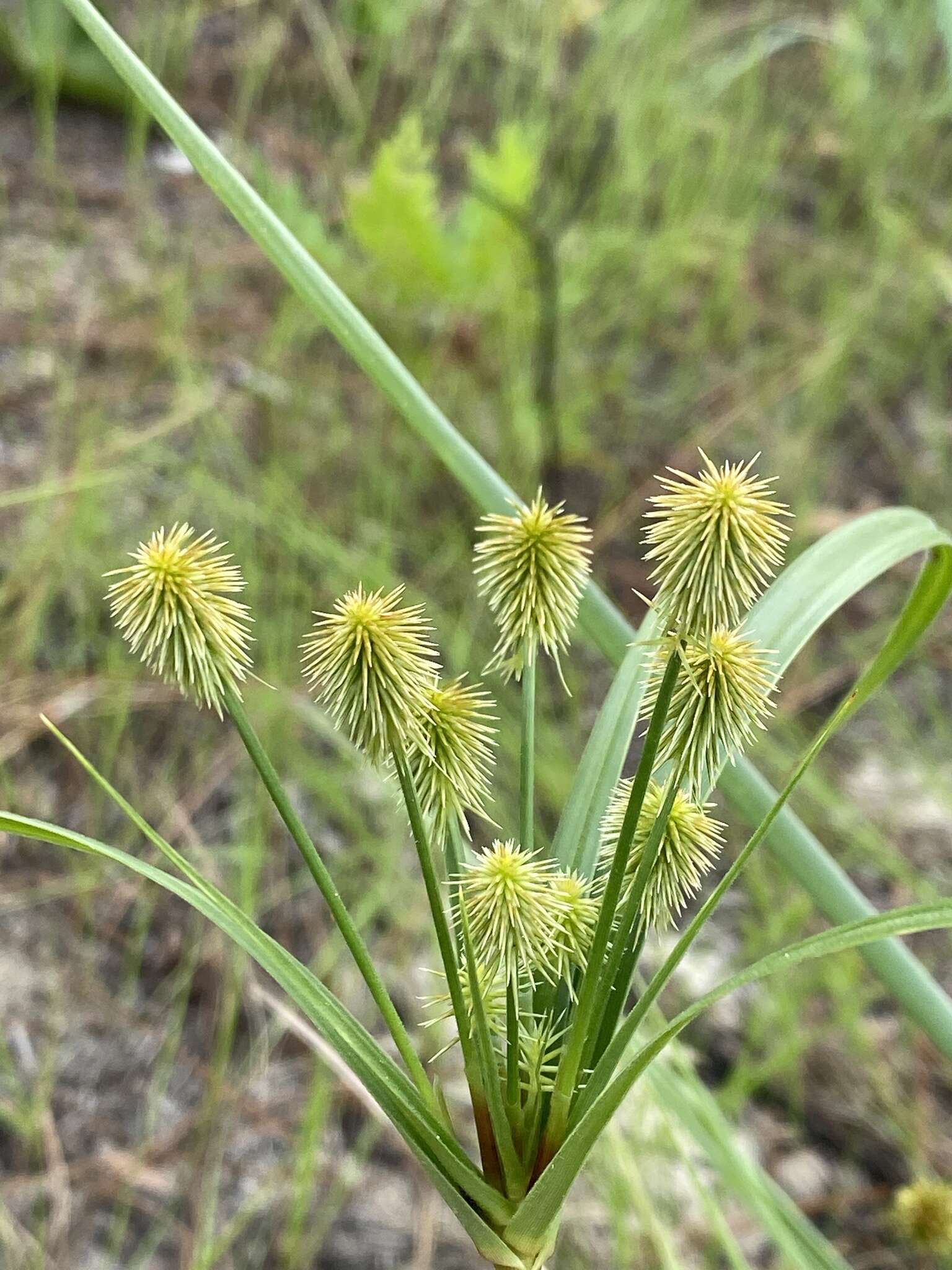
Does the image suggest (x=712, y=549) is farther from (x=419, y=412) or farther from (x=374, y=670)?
(x=419, y=412)

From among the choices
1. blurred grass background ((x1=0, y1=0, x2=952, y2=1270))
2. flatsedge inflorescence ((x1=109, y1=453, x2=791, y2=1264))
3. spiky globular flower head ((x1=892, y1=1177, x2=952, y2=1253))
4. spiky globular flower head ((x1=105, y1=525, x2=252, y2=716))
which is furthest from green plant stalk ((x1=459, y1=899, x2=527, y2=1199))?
spiky globular flower head ((x1=892, y1=1177, x2=952, y2=1253))

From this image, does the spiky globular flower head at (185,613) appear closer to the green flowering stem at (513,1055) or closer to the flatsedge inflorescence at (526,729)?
the flatsedge inflorescence at (526,729)

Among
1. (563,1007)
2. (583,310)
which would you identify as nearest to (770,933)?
(563,1007)

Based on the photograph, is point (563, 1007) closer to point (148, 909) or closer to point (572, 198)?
point (148, 909)

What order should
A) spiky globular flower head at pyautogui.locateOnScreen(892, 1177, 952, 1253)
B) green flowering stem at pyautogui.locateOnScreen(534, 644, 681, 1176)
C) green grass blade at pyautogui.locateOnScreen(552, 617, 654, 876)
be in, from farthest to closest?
spiky globular flower head at pyautogui.locateOnScreen(892, 1177, 952, 1253), green grass blade at pyautogui.locateOnScreen(552, 617, 654, 876), green flowering stem at pyautogui.locateOnScreen(534, 644, 681, 1176)

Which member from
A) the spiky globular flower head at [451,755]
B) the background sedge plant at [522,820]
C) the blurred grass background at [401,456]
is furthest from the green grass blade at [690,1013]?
the blurred grass background at [401,456]

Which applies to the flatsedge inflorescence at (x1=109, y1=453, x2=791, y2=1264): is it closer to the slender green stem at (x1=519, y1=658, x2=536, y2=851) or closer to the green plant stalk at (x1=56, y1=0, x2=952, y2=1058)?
the slender green stem at (x1=519, y1=658, x2=536, y2=851)
